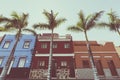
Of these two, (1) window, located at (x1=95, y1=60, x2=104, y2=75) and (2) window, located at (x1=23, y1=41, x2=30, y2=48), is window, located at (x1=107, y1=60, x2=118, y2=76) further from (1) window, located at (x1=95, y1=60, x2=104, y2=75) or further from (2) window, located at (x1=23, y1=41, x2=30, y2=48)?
(2) window, located at (x1=23, y1=41, x2=30, y2=48)

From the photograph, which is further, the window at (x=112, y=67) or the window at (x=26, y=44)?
the window at (x=26, y=44)

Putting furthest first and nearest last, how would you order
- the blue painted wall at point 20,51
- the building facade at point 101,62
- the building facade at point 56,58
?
1. the blue painted wall at point 20,51
2. the building facade at point 101,62
3. the building facade at point 56,58

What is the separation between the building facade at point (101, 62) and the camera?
23797 mm

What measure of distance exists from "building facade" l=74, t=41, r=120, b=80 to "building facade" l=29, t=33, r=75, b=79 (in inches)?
41.7

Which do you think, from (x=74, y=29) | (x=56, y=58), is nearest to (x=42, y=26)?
(x=74, y=29)

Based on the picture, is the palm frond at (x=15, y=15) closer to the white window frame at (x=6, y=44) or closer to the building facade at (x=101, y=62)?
the white window frame at (x=6, y=44)

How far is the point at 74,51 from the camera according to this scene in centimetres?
2656

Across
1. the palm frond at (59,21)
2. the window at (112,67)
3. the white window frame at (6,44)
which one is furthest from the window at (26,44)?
the window at (112,67)

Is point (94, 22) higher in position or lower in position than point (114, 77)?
higher

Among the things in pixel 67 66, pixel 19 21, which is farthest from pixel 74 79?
pixel 19 21

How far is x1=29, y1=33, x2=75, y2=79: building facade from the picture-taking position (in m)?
23.6

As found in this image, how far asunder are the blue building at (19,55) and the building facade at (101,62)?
7.24 meters

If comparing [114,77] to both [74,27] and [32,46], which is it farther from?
[32,46]

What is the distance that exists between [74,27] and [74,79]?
6.89 meters
